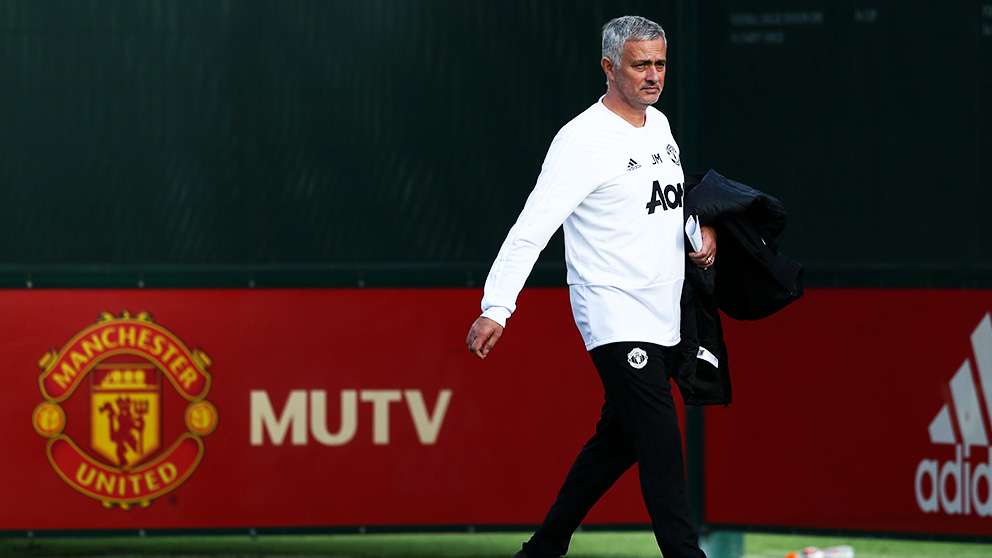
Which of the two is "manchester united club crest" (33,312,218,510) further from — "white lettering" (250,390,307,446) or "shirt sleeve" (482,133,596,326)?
"shirt sleeve" (482,133,596,326)

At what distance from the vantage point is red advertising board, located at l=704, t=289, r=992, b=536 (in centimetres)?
500

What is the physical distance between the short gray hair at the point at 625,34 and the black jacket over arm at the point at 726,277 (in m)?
0.50

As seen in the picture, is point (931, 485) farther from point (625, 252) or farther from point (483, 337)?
point (483, 337)

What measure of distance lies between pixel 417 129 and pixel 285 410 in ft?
4.01

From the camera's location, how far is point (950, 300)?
5.01 m

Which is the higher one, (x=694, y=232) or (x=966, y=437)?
(x=694, y=232)

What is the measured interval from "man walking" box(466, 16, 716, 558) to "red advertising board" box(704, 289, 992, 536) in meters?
1.22

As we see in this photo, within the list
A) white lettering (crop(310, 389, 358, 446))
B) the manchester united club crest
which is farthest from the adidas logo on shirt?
the manchester united club crest

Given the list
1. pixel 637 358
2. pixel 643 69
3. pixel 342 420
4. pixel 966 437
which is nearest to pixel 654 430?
pixel 637 358

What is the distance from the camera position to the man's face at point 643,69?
156 inches

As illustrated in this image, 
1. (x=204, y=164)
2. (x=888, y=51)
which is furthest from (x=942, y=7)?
(x=204, y=164)

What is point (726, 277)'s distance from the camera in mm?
4281

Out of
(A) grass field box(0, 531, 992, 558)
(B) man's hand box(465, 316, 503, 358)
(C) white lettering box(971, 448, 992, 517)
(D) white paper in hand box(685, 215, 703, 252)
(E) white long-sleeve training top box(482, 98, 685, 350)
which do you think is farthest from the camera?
(A) grass field box(0, 531, 992, 558)

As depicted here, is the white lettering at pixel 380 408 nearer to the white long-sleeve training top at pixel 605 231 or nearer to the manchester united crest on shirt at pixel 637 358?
the white long-sleeve training top at pixel 605 231
